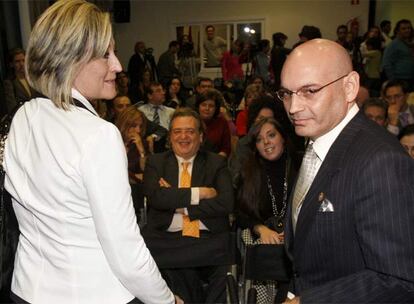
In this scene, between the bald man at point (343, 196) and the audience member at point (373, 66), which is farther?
the audience member at point (373, 66)

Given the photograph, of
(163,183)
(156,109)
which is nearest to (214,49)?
(156,109)

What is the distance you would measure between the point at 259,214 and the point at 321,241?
160 centimetres

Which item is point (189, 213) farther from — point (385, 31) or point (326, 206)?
point (385, 31)

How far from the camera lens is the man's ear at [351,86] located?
1.25 m

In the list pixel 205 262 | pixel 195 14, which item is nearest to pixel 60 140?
pixel 205 262

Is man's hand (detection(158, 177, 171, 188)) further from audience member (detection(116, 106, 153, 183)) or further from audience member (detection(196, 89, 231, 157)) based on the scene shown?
audience member (detection(196, 89, 231, 157))

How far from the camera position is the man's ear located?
1255 millimetres

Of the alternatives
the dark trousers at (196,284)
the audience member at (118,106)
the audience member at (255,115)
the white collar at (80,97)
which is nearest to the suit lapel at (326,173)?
the white collar at (80,97)

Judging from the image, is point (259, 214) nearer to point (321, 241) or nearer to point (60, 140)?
point (321, 241)

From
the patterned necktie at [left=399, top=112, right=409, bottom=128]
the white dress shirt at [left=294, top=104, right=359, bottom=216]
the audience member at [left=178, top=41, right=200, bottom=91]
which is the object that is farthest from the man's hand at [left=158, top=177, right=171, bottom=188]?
the audience member at [left=178, top=41, right=200, bottom=91]

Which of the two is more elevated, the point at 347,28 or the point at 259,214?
the point at 347,28

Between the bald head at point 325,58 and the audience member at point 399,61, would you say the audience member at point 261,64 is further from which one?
the bald head at point 325,58

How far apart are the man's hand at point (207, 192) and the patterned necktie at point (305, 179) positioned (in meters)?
1.42

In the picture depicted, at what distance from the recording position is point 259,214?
2766mm
